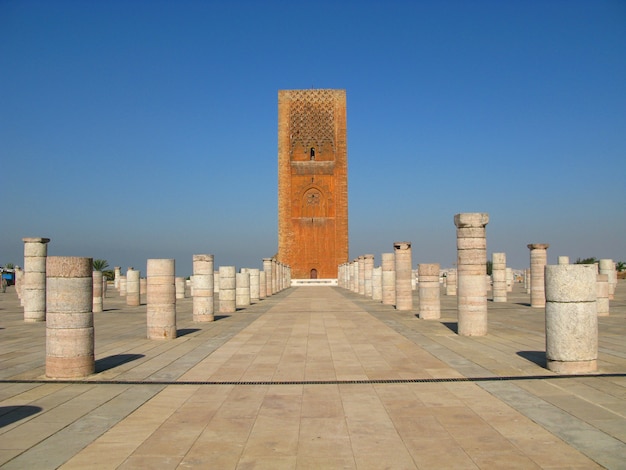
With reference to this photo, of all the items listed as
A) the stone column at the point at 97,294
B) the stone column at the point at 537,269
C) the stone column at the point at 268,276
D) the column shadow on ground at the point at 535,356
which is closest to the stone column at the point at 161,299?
the column shadow on ground at the point at 535,356

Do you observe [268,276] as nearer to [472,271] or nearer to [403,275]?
[403,275]

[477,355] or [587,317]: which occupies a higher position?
[587,317]

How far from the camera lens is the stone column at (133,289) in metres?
21.4

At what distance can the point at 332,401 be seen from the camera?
571cm

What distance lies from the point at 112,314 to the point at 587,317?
44.2 feet

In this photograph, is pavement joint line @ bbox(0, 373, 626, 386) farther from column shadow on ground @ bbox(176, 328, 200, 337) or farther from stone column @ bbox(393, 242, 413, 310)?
stone column @ bbox(393, 242, 413, 310)

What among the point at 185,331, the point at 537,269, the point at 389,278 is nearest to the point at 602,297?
the point at 537,269

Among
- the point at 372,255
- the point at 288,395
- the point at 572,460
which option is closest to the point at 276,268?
the point at 372,255

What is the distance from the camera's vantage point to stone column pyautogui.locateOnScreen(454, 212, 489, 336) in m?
10.9

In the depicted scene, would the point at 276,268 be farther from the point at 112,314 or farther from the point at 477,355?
the point at 477,355

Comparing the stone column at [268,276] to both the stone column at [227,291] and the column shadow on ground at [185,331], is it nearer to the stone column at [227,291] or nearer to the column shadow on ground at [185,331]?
the stone column at [227,291]

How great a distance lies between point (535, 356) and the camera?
8.18 m

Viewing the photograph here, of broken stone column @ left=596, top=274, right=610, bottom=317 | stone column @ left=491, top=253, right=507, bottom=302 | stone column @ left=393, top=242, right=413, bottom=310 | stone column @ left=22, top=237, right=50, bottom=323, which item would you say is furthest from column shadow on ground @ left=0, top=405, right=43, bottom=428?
stone column @ left=491, top=253, right=507, bottom=302

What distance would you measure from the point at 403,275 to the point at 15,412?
43.4 ft
